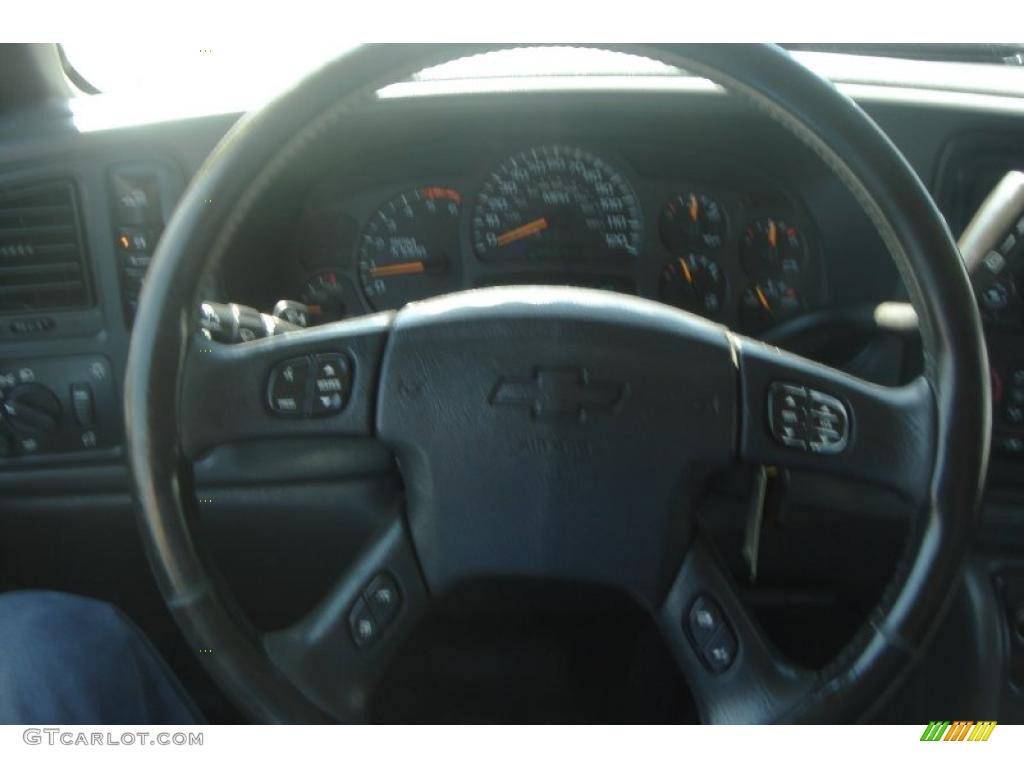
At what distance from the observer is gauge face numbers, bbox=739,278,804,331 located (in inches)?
61.4

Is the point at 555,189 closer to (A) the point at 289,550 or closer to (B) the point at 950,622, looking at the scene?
(A) the point at 289,550

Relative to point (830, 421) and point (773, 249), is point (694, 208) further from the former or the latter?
point (830, 421)

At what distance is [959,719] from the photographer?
1.58 m

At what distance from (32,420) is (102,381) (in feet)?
0.32

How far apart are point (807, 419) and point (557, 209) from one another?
2.04 ft

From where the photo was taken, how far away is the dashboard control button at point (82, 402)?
1.58 metres

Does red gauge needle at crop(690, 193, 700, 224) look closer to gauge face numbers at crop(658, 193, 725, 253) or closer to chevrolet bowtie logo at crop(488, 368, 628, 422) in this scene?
gauge face numbers at crop(658, 193, 725, 253)

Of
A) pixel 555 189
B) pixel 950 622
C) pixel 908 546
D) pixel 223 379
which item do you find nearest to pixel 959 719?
pixel 950 622

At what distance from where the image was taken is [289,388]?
1.02 m

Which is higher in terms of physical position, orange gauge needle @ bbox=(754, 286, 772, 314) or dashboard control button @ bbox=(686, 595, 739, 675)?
orange gauge needle @ bbox=(754, 286, 772, 314)

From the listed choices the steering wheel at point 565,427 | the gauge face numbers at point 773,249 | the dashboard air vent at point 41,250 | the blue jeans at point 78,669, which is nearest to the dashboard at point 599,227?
the gauge face numbers at point 773,249

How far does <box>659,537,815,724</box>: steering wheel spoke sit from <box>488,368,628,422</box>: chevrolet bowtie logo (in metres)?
0.17

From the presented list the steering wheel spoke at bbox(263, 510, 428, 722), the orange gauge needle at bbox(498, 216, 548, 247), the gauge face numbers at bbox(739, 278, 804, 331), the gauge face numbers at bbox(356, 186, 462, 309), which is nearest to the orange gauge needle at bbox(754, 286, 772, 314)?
the gauge face numbers at bbox(739, 278, 804, 331)
